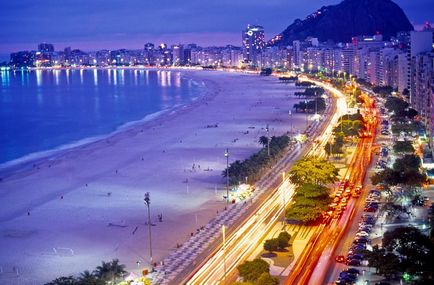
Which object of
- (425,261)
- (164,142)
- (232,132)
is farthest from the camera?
(232,132)

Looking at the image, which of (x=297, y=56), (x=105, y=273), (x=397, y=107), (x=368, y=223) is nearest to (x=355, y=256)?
(x=368, y=223)

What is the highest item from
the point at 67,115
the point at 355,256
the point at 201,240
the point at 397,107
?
the point at 397,107

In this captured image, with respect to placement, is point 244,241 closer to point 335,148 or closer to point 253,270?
point 253,270

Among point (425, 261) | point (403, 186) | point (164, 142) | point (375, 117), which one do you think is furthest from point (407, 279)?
point (375, 117)

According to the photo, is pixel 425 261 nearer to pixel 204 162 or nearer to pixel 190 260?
pixel 190 260

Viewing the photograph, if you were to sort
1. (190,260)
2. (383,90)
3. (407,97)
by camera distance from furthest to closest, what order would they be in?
(383,90), (407,97), (190,260)

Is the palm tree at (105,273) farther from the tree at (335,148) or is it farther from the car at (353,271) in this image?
the tree at (335,148)
